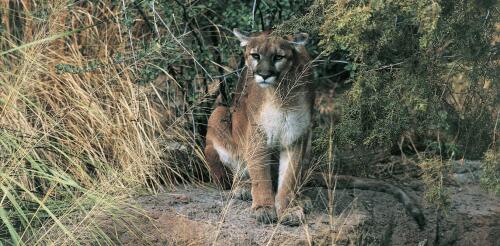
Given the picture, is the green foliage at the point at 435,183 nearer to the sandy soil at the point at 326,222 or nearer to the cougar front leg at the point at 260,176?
the sandy soil at the point at 326,222

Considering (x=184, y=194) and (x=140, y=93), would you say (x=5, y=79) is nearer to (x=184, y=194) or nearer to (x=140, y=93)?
(x=140, y=93)

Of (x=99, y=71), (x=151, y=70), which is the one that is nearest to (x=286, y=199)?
(x=151, y=70)

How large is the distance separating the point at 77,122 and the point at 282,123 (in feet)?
5.89

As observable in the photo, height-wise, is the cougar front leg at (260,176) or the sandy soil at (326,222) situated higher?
the cougar front leg at (260,176)

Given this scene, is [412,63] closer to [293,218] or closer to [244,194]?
[293,218]

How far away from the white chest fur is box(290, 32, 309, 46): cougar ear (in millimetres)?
480

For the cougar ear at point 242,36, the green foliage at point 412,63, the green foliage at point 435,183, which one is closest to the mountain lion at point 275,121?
the cougar ear at point 242,36

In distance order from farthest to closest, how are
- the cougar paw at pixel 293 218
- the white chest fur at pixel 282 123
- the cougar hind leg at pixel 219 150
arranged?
the cougar hind leg at pixel 219 150
the white chest fur at pixel 282 123
the cougar paw at pixel 293 218

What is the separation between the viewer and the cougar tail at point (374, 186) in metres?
Answer: 7.25

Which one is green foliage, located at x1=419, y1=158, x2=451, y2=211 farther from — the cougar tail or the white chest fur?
the white chest fur

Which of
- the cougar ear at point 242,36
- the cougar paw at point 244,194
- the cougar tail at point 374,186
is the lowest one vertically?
the cougar tail at point 374,186

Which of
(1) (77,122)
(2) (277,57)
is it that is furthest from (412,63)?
(1) (77,122)

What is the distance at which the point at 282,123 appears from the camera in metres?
6.88

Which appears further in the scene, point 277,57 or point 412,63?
point 277,57
